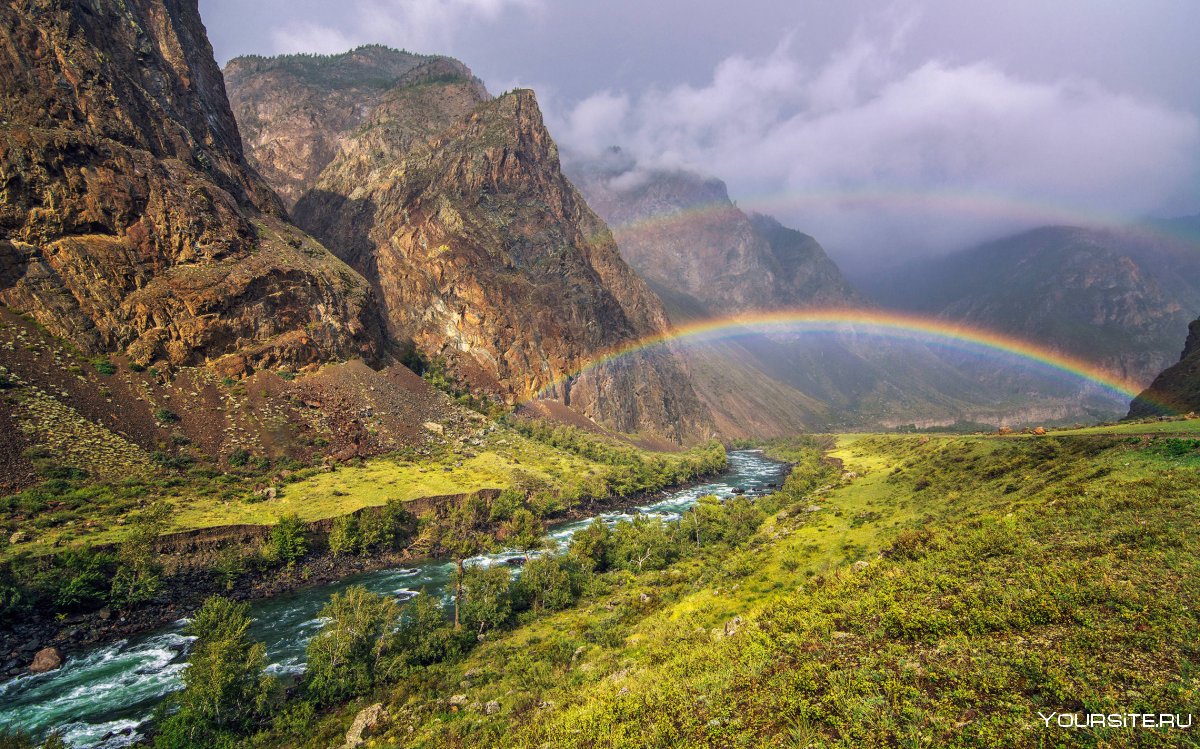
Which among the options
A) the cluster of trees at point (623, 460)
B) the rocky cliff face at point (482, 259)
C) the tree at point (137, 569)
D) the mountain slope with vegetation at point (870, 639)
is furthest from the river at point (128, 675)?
the rocky cliff face at point (482, 259)

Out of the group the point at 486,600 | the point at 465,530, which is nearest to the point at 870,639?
the point at 486,600

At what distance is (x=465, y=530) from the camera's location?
69688mm

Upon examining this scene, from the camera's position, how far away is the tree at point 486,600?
4122 cm

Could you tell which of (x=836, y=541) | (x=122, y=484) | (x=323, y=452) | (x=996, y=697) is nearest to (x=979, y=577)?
(x=996, y=697)

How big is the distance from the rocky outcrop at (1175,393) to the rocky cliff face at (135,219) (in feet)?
485

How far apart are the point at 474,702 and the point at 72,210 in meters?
99.3

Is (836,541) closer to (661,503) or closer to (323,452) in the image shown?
(661,503)

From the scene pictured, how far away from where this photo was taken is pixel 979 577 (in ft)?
61.1

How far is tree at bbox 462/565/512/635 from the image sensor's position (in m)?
41.2

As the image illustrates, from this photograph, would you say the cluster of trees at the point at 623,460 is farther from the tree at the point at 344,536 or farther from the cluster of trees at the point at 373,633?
the tree at the point at 344,536

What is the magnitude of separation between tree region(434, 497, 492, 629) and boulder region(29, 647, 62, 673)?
3295 cm

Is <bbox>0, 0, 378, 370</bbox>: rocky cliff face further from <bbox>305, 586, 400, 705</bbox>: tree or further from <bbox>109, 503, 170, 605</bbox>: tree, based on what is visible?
<bbox>305, 586, 400, 705</bbox>: tree

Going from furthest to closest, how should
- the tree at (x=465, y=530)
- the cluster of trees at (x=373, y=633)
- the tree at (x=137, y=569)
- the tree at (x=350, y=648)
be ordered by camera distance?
the tree at (x=465, y=530), the tree at (x=137, y=569), the tree at (x=350, y=648), the cluster of trees at (x=373, y=633)

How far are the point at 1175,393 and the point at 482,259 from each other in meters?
162
